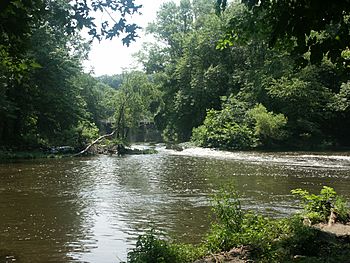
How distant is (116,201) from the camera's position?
13.1m

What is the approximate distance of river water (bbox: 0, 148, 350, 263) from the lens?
27.5ft

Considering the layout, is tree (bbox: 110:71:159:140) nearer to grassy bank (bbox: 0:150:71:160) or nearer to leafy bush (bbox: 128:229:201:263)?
grassy bank (bbox: 0:150:71:160)

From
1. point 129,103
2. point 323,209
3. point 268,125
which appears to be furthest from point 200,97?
point 323,209

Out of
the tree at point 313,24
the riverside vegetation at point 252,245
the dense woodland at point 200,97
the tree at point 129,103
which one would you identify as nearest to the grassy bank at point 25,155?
the dense woodland at point 200,97

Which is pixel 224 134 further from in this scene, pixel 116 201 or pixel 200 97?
pixel 116 201

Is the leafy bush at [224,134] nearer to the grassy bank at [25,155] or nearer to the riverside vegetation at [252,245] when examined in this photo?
the grassy bank at [25,155]

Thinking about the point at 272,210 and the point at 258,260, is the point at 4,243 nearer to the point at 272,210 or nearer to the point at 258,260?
the point at 258,260

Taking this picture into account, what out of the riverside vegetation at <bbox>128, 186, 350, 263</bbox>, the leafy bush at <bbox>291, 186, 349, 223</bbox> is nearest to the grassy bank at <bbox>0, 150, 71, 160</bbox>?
the leafy bush at <bbox>291, 186, 349, 223</bbox>

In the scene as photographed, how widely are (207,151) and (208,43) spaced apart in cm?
1958

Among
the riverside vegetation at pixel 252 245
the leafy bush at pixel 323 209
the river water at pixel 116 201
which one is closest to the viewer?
the riverside vegetation at pixel 252 245

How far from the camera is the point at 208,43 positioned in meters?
50.6

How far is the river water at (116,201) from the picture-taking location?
329 inches

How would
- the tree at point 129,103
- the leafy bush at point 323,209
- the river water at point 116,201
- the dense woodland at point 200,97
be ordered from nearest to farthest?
the river water at point 116,201 → the leafy bush at point 323,209 → the dense woodland at point 200,97 → the tree at point 129,103

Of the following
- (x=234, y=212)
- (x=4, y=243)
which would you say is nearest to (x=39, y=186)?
(x=4, y=243)
